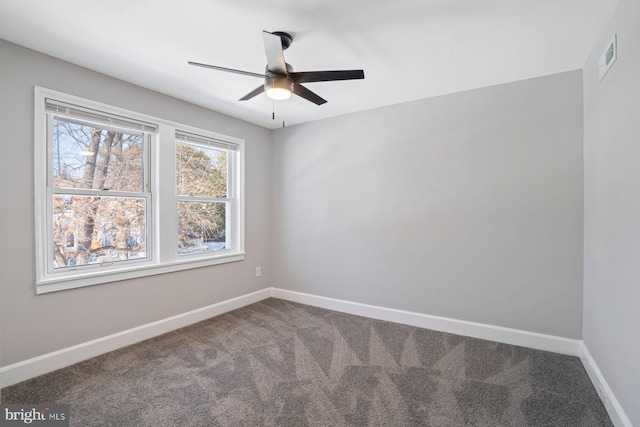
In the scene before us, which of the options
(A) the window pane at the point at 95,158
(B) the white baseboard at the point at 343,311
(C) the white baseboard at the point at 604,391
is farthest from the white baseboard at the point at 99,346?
(C) the white baseboard at the point at 604,391

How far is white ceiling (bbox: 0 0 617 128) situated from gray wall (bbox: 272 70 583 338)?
0.43 m

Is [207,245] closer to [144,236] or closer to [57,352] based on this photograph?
[144,236]

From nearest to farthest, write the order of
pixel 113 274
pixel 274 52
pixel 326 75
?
1. pixel 274 52
2. pixel 326 75
3. pixel 113 274

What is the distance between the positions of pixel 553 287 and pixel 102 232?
4100 millimetres

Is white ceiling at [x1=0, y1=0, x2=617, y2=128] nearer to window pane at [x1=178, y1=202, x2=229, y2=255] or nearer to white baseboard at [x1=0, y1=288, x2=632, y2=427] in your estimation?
window pane at [x1=178, y1=202, x2=229, y2=255]

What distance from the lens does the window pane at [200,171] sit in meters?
3.36

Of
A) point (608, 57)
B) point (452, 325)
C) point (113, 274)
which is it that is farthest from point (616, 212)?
point (113, 274)

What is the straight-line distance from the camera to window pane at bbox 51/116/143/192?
2.47 metres

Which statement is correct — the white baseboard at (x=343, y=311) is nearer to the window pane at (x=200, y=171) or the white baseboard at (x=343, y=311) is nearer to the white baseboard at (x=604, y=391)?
the white baseboard at (x=604, y=391)

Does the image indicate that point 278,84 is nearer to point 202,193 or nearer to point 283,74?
point 283,74

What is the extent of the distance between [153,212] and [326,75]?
90.3 inches

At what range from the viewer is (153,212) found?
3088mm

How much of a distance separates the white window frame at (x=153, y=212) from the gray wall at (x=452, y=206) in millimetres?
788

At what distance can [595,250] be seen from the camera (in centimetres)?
221
